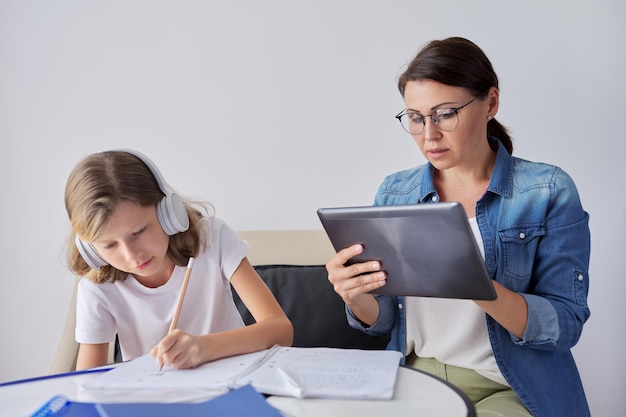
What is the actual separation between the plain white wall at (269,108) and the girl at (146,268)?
2.19 feet

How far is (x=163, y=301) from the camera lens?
1.48 meters

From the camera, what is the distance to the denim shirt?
1.26 m

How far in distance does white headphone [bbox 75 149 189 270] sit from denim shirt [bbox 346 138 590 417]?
468mm

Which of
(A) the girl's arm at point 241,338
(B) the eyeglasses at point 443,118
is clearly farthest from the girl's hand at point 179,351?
(B) the eyeglasses at point 443,118

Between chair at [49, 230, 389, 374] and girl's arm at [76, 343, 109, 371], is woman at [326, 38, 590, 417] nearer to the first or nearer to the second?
chair at [49, 230, 389, 374]

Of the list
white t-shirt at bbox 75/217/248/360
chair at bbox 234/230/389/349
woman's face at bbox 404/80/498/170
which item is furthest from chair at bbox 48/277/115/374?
woman's face at bbox 404/80/498/170

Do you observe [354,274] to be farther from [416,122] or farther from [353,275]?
[416,122]

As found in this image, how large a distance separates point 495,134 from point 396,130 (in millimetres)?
619

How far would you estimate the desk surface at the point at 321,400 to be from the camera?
2.79 feet

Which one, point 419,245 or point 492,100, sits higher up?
point 492,100

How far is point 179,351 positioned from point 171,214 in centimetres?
35

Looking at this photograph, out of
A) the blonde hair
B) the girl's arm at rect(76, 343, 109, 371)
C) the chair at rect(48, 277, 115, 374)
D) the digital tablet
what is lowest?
the chair at rect(48, 277, 115, 374)

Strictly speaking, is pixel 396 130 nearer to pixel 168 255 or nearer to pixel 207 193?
pixel 207 193

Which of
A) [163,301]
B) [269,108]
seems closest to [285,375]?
[163,301]
